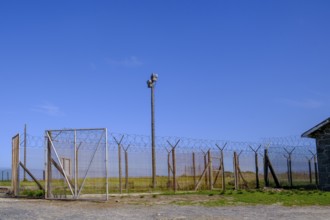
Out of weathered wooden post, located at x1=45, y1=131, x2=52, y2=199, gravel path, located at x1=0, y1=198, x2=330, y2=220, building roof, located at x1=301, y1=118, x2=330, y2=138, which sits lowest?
gravel path, located at x1=0, y1=198, x2=330, y2=220

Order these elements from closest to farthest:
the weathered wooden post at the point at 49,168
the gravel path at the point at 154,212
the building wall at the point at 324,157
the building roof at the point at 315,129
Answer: the gravel path at the point at 154,212
the weathered wooden post at the point at 49,168
the building roof at the point at 315,129
the building wall at the point at 324,157

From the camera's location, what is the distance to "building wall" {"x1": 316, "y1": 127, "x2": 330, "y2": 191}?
963 inches

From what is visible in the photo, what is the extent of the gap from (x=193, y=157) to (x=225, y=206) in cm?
938

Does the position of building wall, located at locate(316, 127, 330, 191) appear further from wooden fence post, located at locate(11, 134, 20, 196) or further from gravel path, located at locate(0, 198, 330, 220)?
wooden fence post, located at locate(11, 134, 20, 196)

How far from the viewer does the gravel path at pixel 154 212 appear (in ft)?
41.3

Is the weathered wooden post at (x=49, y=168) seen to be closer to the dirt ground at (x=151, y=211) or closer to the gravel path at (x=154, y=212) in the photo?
the dirt ground at (x=151, y=211)

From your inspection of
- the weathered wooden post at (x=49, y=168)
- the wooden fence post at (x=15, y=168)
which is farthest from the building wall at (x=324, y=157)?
the wooden fence post at (x=15, y=168)

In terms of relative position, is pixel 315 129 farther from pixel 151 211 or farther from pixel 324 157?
pixel 151 211

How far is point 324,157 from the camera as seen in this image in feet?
80.6

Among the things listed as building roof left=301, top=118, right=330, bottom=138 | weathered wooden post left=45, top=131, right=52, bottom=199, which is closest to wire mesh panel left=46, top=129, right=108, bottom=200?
weathered wooden post left=45, top=131, right=52, bottom=199

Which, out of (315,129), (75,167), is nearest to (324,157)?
(315,129)

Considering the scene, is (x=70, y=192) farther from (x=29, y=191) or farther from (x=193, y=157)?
(x=193, y=157)

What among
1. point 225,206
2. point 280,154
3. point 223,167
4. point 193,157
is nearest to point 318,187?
point 280,154

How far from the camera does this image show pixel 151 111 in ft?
95.6
